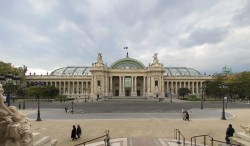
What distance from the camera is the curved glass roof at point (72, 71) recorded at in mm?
178675

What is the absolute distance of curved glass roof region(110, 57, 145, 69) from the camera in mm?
164000

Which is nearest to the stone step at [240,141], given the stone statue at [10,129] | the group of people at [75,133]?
the stone statue at [10,129]

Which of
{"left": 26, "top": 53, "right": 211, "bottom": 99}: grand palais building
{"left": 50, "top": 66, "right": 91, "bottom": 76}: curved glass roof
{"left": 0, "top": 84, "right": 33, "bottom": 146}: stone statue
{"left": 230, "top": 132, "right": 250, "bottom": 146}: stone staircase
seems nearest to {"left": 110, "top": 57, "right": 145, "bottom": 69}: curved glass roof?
{"left": 26, "top": 53, "right": 211, "bottom": 99}: grand palais building

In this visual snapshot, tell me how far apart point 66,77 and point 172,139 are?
14556 cm

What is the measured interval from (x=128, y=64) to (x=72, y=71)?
1550 inches

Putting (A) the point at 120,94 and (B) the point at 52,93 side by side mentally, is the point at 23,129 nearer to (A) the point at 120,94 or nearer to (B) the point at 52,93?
(B) the point at 52,93

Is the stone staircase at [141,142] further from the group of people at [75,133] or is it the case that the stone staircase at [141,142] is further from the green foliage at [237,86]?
the green foliage at [237,86]

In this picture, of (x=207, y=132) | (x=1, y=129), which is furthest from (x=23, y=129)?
(x=207, y=132)

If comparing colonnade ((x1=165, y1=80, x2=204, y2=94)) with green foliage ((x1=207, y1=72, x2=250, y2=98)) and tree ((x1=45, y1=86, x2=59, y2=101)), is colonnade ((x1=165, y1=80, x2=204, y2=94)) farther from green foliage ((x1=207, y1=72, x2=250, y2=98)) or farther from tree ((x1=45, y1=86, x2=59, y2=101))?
tree ((x1=45, y1=86, x2=59, y2=101))

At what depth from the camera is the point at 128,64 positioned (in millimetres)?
165000

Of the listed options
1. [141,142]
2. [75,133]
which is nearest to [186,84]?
[75,133]

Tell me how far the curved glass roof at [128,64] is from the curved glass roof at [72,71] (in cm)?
2306

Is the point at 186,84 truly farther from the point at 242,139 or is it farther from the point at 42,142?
the point at 42,142

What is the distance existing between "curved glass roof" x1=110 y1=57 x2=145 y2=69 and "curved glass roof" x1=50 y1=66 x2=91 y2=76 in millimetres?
23062
